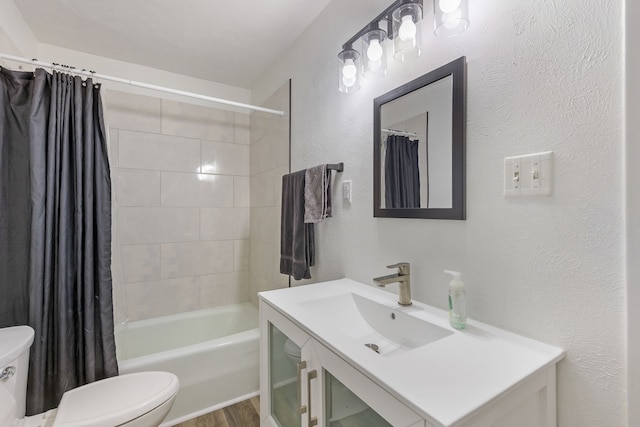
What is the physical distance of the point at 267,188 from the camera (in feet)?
7.61

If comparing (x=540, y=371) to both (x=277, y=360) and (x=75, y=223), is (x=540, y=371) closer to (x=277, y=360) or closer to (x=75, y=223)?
(x=277, y=360)

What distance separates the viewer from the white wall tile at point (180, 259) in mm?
2293

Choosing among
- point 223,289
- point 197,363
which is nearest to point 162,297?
point 223,289

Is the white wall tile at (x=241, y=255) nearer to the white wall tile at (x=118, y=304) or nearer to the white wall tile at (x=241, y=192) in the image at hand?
the white wall tile at (x=241, y=192)

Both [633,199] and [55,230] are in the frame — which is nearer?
[633,199]

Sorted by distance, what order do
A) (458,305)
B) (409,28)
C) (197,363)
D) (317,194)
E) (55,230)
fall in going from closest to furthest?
1. (458,305)
2. (409,28)
3. (55,230)
4. (317,194)
5. (197,363)

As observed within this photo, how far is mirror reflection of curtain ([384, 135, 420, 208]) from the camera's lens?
3.54ft

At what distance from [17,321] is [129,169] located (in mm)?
1183

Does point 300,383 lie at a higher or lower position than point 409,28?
lower

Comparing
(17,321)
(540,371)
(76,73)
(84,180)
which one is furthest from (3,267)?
(540,371)

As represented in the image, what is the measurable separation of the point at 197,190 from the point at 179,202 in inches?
6.8

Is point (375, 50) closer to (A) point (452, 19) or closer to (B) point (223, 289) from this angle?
(A) point (452, 19)

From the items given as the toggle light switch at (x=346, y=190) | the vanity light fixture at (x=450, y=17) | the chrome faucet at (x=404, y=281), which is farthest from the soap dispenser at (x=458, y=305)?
the vanity light fixture at (x=450, y=17)

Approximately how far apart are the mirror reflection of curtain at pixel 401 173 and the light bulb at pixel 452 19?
369 millimetres
